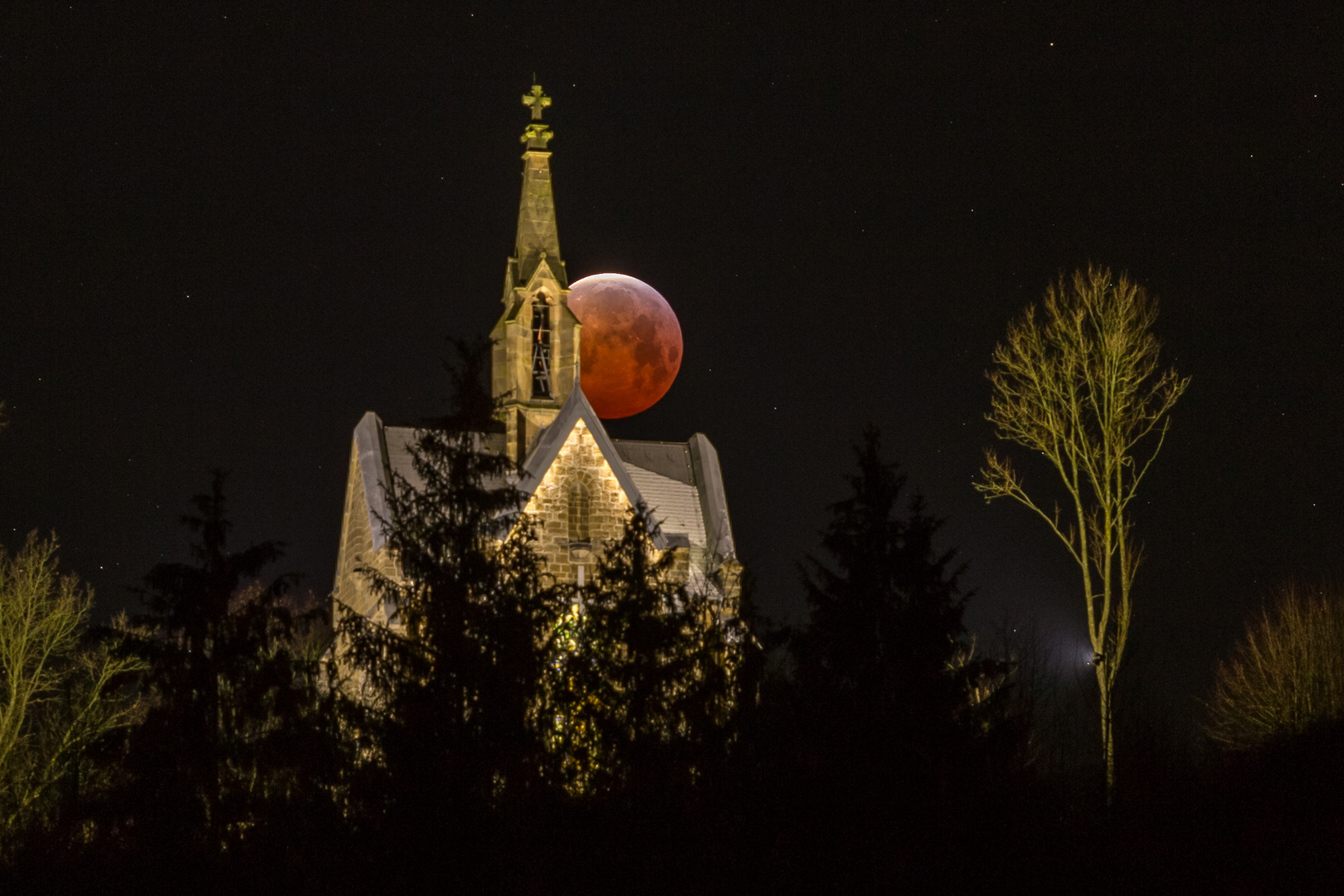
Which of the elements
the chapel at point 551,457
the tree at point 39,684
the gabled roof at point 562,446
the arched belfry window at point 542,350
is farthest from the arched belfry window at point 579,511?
the tree at point 39,684

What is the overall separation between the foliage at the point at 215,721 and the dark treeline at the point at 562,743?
0.03 meters

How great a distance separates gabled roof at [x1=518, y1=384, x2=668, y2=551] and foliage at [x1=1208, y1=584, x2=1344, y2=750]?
50.5 ft

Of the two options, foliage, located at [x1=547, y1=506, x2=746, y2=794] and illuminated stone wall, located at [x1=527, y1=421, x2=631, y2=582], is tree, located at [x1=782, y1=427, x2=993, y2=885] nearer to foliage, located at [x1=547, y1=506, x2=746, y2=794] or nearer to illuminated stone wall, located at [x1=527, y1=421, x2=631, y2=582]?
foliage, located at [x1=547, y1=506, x2=746, y2=794]

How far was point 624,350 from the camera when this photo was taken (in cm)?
3544

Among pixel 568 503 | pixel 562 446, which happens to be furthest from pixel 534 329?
pixel 568 503

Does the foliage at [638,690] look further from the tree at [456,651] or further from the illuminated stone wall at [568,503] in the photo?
the illuminated stone wall at [568,503]

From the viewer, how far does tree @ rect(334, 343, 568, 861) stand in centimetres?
1958

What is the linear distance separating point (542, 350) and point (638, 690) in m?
15.4

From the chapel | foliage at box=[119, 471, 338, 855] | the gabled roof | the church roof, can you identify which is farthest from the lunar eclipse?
foliage at box=[119, 471, 338, 855]

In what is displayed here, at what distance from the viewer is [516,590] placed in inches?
827

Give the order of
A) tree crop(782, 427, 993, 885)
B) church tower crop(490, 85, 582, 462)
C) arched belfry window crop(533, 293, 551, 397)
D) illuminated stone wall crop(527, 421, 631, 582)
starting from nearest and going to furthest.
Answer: tree crop(782, 427, 993, 885)
illuminated stone wall crop(527, 421, 631, 582)
church tower crop(490, 85, 582, 462)
arched belfry window crop(533, 293, 551, 397)

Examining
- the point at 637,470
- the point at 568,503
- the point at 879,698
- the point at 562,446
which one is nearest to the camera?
the point at 879,698

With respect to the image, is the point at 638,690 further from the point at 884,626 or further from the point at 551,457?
the point at 551,457

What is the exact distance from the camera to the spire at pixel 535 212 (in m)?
35.3
